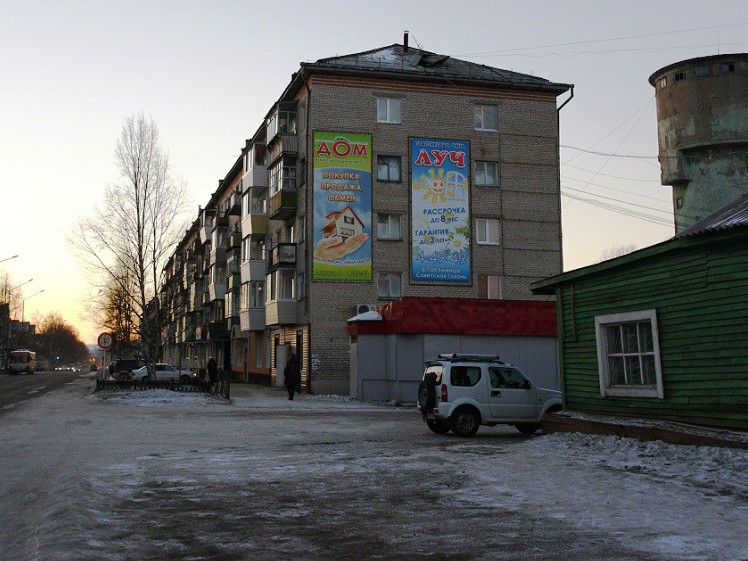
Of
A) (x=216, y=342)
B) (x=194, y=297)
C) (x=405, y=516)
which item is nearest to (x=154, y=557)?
(x=405, y=516)

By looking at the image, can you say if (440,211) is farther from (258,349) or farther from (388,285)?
(258,349)

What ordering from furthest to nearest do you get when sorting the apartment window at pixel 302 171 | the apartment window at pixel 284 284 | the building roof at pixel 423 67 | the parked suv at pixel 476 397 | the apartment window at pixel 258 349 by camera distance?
the apartment window at pixel 258 349
the apartment window at pixel 284 284
the apartment window at pixel 302 171
the building roof at pixel 423 67
the parked suv at pixel 476 397

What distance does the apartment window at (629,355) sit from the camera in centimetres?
1361

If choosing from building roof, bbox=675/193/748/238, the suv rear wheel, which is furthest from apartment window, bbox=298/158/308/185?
building roof, bbox=675/193/748/238

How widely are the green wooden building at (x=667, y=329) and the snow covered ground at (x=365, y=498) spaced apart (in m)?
1.10

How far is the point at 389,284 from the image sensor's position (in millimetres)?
36375

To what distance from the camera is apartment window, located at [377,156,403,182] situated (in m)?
36.7

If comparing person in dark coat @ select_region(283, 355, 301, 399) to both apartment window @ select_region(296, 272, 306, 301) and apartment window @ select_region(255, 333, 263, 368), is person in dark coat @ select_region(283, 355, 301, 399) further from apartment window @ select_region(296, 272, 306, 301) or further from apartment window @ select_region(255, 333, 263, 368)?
apartment window @ select_region(255, 333, 263, 368)

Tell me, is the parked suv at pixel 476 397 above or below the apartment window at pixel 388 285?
below

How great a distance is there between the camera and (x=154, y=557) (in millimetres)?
6293

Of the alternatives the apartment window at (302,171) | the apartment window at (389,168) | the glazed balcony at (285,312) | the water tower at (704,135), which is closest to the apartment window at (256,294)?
the glazed balcony at (285,312)

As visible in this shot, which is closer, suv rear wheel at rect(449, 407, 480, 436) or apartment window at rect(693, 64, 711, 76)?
suv rear wheel at rect(449, 407, 480, 436)

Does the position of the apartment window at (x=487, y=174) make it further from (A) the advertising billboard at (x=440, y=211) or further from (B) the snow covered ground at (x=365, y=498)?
(B) the snow covered ground at (x=365, y=498)

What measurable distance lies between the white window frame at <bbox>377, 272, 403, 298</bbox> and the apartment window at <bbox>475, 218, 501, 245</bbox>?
184 inches
